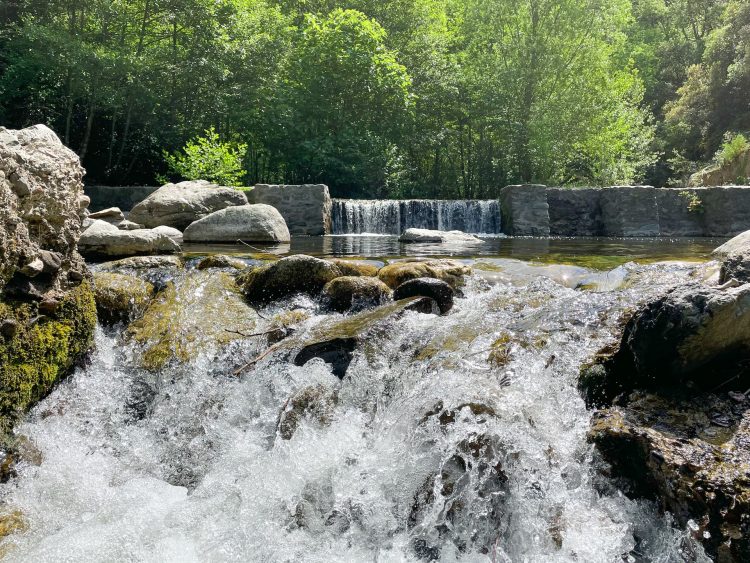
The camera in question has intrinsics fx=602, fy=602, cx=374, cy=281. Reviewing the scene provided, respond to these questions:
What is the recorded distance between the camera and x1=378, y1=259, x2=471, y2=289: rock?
218 inches

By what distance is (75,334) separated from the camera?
4008 mm

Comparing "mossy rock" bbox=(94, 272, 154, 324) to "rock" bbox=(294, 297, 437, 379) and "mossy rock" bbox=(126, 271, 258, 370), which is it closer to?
"mossy rock" bbox=(126, 271, 258, 370)

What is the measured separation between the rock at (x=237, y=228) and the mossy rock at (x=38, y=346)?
5584 mm

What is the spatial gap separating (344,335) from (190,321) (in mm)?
1377

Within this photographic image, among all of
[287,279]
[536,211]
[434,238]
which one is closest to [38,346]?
[287,279]

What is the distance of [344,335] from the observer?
162 inches

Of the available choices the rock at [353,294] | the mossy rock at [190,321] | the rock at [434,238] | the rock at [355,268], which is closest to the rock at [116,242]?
the mossy rock at [190,321]

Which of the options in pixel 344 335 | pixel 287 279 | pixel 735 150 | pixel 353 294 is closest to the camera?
pixel 344 335

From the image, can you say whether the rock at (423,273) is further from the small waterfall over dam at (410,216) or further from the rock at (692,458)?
the small waterfall over dam at (410,216)

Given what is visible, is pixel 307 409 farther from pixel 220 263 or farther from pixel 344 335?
pixel 220 263

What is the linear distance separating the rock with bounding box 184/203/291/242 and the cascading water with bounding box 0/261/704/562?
5.48m

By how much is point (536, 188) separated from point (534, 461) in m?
11.8

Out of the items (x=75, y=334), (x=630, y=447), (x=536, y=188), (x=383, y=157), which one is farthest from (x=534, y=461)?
(x=383, y=157)

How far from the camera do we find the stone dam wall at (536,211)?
42.5 ft
